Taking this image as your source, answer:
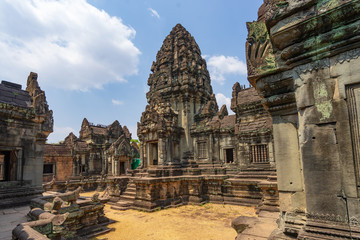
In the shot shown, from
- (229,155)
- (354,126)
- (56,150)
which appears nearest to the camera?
(354,126)

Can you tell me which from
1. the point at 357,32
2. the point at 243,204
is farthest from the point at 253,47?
the point at 243,204

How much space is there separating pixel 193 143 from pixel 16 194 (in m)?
12.3

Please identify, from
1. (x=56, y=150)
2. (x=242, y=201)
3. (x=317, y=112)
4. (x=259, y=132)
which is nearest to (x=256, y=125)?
(x=259, y=132)

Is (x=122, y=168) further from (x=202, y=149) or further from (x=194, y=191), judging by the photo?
(x=194, y=191)

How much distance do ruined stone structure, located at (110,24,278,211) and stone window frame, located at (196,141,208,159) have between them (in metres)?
0.08

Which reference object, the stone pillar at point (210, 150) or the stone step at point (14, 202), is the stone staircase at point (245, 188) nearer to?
the stone pillar at point (210, 150)

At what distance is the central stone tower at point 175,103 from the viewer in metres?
16.6

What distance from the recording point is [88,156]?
26.0 metres

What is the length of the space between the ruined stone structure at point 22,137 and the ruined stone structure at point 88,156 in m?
15.2

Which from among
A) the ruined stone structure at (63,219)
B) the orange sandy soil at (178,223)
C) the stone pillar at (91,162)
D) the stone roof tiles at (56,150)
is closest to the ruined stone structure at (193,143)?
the orange sandy soil at (178,223)

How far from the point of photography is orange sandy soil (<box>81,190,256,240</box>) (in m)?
8.44

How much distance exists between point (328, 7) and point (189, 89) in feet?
49.5

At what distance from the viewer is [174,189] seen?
14.6 m

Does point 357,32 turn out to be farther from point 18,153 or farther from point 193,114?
point 193,114
